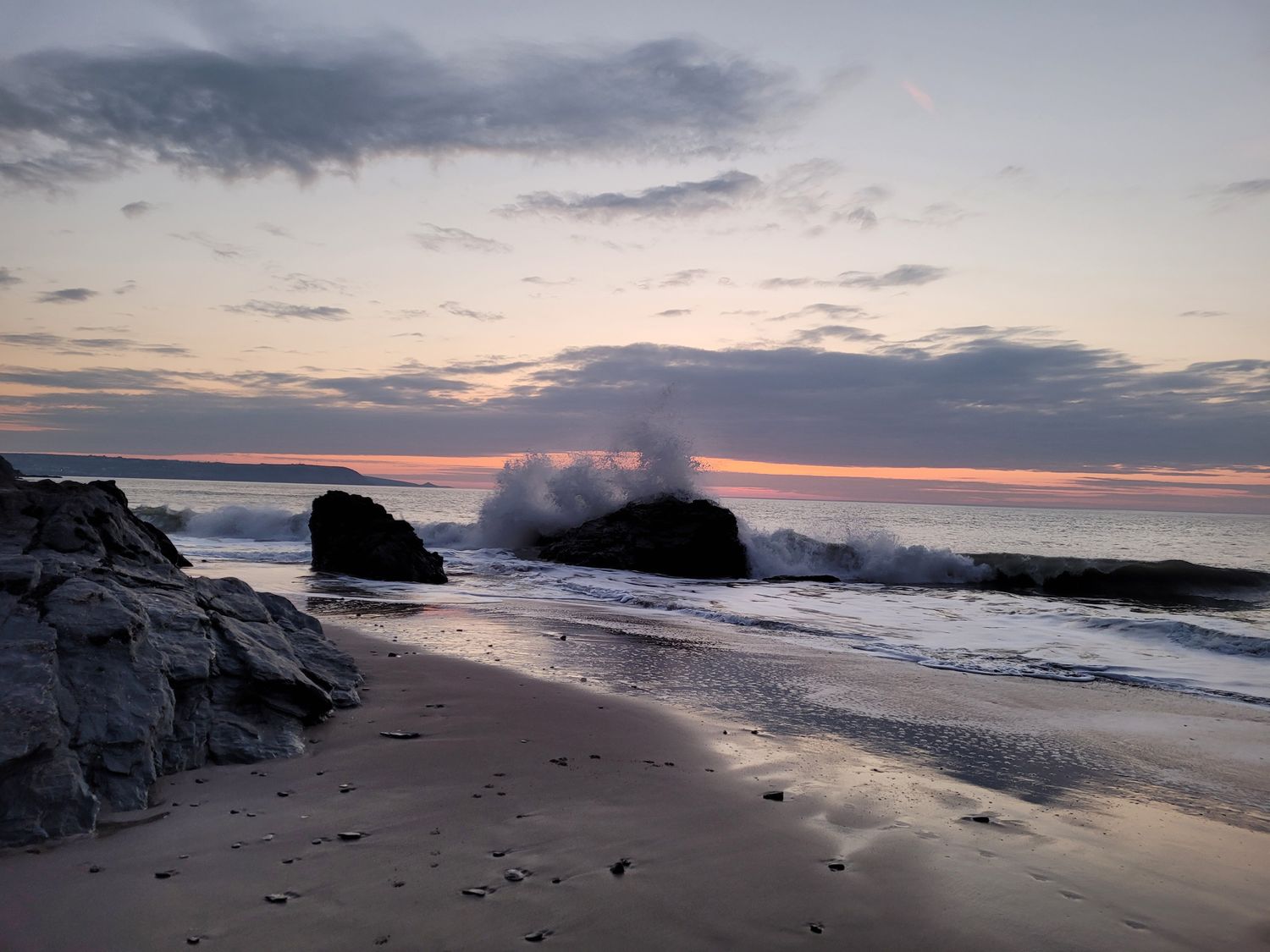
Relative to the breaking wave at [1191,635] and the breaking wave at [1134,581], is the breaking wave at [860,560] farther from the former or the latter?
the breaking wave at [1191,635]

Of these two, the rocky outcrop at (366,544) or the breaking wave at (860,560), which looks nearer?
the rocky outcrop at (366,544)

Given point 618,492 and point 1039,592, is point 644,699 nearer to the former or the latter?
point 1039,592

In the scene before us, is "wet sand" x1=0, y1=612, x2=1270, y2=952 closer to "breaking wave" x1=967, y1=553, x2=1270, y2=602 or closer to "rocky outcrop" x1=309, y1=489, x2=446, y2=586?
"rocky outcrop" x1=309, y1=489, x2=446, y2=586

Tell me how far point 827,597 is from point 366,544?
10.6 m

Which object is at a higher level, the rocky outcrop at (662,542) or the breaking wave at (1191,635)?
the rocky outcrop at (662,542)

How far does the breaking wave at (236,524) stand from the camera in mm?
31172

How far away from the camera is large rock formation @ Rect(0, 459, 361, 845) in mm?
3678

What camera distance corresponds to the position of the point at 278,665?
549 centimetres

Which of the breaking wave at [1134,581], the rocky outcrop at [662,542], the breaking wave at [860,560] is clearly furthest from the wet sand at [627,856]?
the breaking wave at [860,560]

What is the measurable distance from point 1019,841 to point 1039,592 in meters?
20.8

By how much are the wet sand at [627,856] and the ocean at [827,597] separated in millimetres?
4860

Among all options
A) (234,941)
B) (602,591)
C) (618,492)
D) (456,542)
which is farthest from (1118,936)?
(456,542)

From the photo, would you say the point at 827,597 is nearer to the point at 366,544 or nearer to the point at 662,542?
the point at 662,542

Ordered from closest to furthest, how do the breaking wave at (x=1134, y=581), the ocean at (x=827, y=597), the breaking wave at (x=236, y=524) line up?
the ocean at (x=827, y=597) < the breaking wave at (x=1134, y=581) < the breaking wave at (x=236, y=524)
